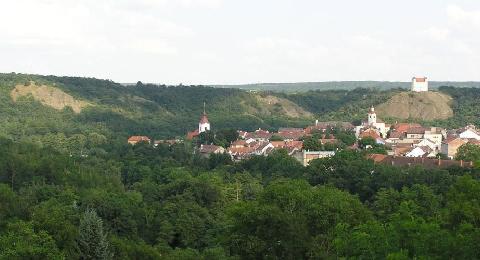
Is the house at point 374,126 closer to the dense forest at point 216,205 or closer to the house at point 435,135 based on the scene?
the house at point 435,135

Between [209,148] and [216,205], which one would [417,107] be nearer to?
[209,148]

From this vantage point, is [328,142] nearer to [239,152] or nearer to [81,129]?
[239,152]

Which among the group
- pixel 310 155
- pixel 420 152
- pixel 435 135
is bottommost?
pixel 310 155

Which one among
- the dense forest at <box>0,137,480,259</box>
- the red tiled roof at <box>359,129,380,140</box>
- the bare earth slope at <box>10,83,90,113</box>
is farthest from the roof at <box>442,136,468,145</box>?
the bare earth slope at <box>10,83,90,113</box>

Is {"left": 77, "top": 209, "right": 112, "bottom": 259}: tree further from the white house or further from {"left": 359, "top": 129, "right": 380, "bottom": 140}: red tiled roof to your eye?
the white house

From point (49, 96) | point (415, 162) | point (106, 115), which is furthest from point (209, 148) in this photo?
point (49, 96)

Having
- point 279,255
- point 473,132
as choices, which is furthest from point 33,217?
point 473,132
